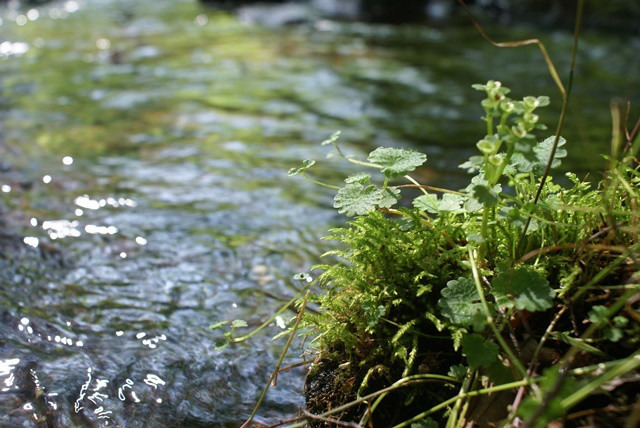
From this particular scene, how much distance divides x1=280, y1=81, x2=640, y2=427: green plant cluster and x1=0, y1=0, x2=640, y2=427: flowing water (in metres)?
0.24

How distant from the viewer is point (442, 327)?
65.6 inches

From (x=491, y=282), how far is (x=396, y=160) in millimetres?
508

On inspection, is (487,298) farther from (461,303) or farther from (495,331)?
(495,331)

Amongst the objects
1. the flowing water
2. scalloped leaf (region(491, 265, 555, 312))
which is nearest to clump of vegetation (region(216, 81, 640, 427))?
scalloped leaf (region(491, 265, 555, 312))

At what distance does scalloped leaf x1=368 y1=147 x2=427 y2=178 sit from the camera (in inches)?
72.4

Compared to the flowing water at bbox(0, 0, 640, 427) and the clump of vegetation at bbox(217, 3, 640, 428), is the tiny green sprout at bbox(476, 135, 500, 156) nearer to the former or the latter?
the clump of vegetation at bbox(217, 3, 640, 428)

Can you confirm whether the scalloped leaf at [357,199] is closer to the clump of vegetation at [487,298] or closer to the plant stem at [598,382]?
the clump of vegetation at [487,298]

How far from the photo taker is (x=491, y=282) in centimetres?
170

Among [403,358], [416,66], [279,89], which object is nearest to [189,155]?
[279,89]

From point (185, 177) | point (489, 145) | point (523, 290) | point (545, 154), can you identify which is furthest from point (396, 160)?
point (185, 177)

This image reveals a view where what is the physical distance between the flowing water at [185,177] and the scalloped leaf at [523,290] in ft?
1.23

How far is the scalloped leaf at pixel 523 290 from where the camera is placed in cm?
151

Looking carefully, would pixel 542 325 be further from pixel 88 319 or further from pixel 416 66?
pixel 416 66

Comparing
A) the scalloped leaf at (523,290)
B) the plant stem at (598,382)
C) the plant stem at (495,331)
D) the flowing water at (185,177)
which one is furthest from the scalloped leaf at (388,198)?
the plant stem at (598,382)
